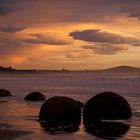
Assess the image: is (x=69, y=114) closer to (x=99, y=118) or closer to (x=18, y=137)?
(x=99, y=118)

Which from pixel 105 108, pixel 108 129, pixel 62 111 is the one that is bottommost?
pixel 108 129

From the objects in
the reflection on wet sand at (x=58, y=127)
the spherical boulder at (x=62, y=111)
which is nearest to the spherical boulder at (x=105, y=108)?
the spherical boulder at (x=62, y=111)

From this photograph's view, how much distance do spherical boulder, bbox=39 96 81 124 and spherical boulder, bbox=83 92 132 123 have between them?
515 millimetres

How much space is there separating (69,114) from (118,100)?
229 cm

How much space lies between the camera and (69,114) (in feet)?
65.8

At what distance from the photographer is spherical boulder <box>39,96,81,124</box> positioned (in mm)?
19953

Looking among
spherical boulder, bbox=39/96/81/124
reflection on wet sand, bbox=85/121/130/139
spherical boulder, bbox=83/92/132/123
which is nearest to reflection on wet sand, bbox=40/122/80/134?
reflection on wet sand, bbox=85/121/130/139

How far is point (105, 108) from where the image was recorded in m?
19.8

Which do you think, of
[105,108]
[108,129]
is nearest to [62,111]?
[105,108]

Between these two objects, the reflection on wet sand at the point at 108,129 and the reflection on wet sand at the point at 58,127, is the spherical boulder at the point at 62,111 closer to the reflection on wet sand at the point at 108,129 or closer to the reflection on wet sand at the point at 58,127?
the reflection on wet sand at the point at 58,127

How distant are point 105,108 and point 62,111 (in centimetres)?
193

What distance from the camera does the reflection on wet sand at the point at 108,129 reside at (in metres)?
16.3

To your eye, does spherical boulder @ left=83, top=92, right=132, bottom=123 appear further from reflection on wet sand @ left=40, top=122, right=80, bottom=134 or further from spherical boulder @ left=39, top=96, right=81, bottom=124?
reflection on wet sand @ left=40, top=122, right=80, bottom=134

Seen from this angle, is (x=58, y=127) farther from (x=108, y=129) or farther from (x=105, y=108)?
(x=105, y=108)
